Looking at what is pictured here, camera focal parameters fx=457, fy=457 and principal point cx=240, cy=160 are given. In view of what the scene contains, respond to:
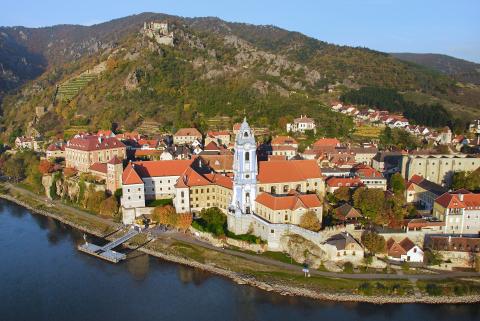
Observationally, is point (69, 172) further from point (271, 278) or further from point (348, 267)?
point (348, 267)

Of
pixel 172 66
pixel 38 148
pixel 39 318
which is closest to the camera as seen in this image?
pixel 39 318

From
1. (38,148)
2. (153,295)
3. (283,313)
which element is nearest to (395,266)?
(283,313)

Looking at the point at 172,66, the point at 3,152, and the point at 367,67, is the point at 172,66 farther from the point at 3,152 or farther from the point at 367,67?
the point at 367,67

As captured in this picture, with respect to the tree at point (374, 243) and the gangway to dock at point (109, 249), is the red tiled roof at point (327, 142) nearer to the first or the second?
the tree at point (374, 243)

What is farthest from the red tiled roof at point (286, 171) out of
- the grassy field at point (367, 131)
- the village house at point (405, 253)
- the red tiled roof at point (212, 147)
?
the grassy field at point (367, 131)

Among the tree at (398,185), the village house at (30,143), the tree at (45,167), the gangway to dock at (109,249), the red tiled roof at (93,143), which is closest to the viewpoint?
the gangway to dock at (109,249)

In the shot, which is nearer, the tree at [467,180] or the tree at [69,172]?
the tree at [467,180]
